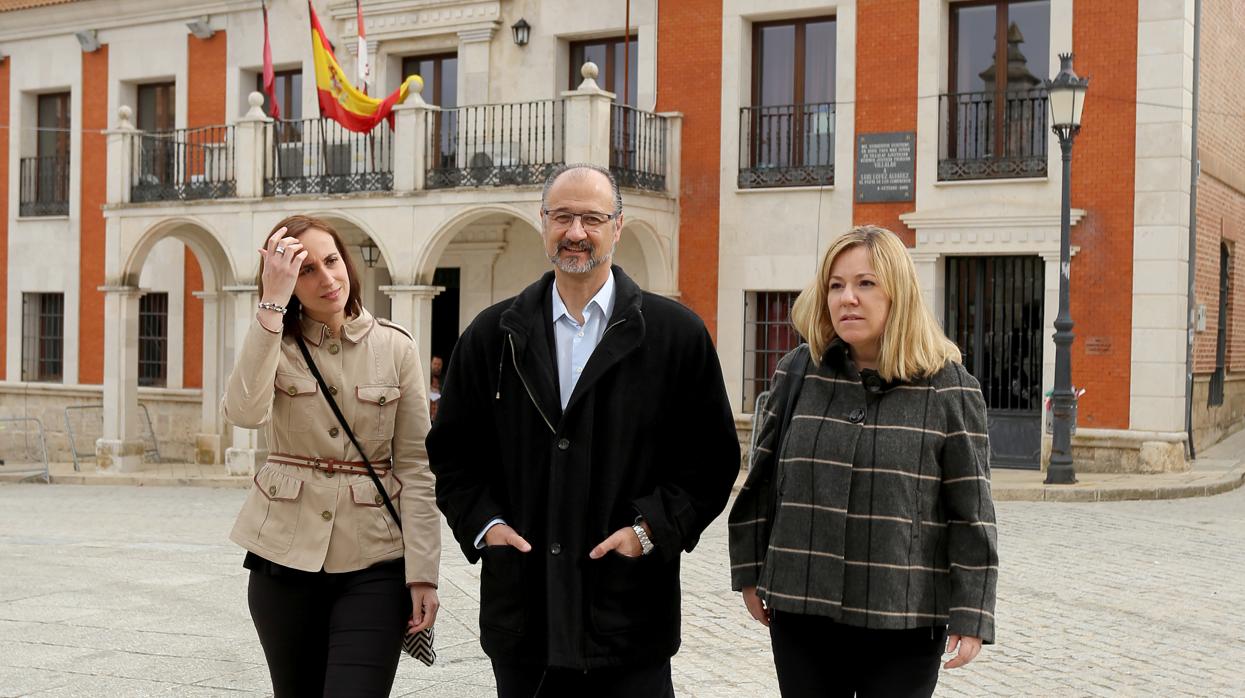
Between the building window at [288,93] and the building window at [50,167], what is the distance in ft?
16.7

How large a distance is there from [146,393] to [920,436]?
23489mm

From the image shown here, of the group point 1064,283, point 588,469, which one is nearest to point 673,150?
point 1064,283

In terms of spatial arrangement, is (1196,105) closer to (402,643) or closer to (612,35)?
(612,35)

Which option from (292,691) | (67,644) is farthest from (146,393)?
(292,691)

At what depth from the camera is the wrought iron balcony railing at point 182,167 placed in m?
22.4

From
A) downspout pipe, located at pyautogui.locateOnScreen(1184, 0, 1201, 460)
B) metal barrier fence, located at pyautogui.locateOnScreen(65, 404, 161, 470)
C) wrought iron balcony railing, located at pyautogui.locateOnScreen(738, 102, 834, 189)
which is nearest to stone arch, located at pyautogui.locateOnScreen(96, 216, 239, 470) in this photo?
metal barrier fence, located at pyautogui.locateOnScreen(65, 404, 161, 470)

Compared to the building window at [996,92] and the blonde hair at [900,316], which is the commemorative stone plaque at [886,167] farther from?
the blonde hair at [900,316]

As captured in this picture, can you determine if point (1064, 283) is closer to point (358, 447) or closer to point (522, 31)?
point (522, 31)

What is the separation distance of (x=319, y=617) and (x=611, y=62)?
18.0 meters

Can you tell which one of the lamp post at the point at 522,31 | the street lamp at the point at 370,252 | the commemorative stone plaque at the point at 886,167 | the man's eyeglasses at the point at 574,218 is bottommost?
the man's eyeglasses at the point at 574,218

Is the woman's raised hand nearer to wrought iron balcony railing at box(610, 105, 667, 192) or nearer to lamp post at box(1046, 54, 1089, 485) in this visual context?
lamp post at box(1046, 54, 1089, 485)

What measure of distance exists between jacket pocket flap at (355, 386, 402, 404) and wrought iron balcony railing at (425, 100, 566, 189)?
14591 millimetres

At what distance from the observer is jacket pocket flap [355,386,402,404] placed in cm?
423

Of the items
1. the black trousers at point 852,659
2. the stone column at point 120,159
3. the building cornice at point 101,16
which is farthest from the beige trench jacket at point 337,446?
the building cornice at point 101,16
